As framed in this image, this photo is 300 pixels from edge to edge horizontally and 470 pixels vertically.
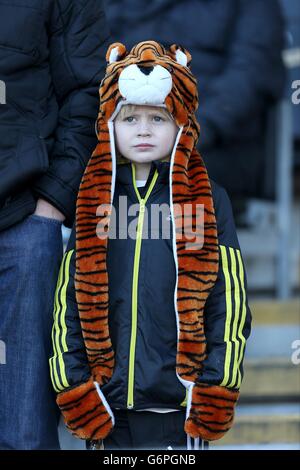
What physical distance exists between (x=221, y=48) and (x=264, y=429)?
1721 millimetres

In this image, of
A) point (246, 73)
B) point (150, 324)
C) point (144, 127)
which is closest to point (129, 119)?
point (144, 127)

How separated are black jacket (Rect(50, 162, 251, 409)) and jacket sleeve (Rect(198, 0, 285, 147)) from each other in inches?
68.2

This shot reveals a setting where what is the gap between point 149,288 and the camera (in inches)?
109

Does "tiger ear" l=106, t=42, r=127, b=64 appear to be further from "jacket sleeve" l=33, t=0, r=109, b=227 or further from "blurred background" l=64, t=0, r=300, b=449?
"blurred background" l=64, t=0, r=300, b=449

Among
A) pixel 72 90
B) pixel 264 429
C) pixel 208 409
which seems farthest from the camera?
pixel 264 429

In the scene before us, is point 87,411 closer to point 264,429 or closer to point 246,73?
point 264,429

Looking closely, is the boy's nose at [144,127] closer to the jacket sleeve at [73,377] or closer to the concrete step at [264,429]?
the jacket sleeve at [73,377]

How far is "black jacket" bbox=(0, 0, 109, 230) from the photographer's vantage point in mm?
2803

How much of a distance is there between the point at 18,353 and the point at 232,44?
7.36ft

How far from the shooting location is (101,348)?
2.76 meters

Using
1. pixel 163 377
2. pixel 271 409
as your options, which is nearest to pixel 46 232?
pixel 163 377

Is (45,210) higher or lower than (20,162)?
lower

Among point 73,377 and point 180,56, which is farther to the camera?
point 180,56

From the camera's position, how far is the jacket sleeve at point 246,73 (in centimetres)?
451
